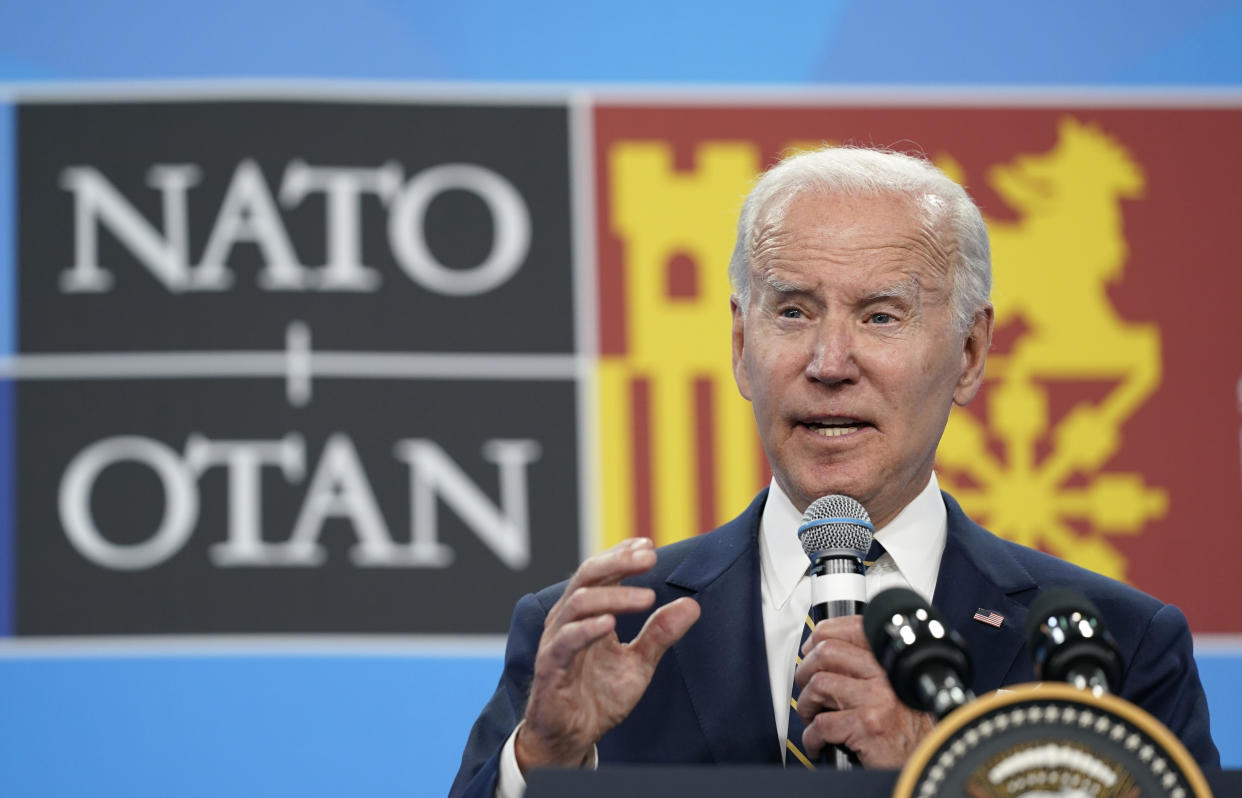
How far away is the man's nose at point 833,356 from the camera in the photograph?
6.23 ft

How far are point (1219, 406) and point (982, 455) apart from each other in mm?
483

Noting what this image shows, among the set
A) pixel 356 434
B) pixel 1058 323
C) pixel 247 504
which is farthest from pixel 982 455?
pixel 247 504

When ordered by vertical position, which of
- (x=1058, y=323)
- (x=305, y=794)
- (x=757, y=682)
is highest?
(x=1058, y=323)

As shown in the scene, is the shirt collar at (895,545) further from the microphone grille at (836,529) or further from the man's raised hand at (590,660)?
the man's raised hand at (590,660)

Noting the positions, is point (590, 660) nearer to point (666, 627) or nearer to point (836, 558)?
point (666, 627)

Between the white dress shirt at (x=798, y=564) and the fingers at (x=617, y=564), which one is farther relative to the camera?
the white dress shirt at (x=798, y=564)

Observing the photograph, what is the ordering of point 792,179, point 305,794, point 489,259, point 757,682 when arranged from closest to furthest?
point 757,682 < point 792,179 < point 305,794 < point 489,259

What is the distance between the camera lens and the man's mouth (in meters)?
1.94

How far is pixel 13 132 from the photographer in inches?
120

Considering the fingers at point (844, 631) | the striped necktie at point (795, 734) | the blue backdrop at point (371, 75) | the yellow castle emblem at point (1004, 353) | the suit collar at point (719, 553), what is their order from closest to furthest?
1. the fingers at point (844, 631)
2. the striped necktie at point (795, 734)
3. the suit collar at point (719, 553)
4. the blue backdrop at point (371, 75)
5. the yellow castle emblem at point (1004, 353)

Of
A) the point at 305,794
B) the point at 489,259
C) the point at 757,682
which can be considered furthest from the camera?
the point at 489,259

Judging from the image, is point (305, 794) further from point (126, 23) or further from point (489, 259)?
point (126, 23)

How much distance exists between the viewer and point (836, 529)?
160 centimetres

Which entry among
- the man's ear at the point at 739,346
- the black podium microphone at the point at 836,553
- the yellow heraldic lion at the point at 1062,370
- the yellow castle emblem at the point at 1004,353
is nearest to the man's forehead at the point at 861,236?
the man's ear at the point at 739,346
